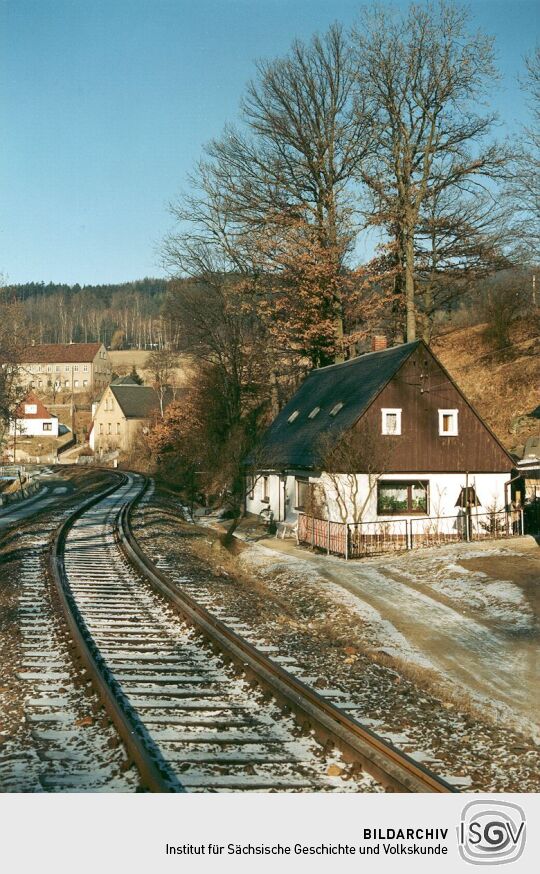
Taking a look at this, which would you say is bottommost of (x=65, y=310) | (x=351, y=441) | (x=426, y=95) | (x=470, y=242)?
(x=351, y=441)

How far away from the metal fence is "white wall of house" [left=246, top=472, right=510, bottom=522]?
15.4 inches

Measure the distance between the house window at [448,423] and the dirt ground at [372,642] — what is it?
24.7ft

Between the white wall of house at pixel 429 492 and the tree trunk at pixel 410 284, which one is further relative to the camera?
the tree trunk at pixel 410 284

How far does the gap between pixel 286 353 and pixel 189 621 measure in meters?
31.7

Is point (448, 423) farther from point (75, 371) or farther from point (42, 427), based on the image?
point (75, 371)

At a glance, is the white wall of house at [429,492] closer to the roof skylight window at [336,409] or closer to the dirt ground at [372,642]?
the dirt ground at [372,642]

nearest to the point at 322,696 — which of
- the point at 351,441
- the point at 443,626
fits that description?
the point at 443,626

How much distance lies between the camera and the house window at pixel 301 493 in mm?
29438

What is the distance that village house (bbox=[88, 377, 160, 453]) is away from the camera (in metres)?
96.6

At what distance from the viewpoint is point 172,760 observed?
7.18m

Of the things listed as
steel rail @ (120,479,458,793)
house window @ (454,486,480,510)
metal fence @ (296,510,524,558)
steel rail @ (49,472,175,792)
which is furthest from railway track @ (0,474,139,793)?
house window @ (454,486,480,510)

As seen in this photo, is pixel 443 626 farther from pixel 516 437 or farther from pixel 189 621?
pixel 516 437

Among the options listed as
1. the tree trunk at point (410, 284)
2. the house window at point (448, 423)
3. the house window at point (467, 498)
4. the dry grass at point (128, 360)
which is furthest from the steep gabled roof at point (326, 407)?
the dry grass at point (128, 360)
